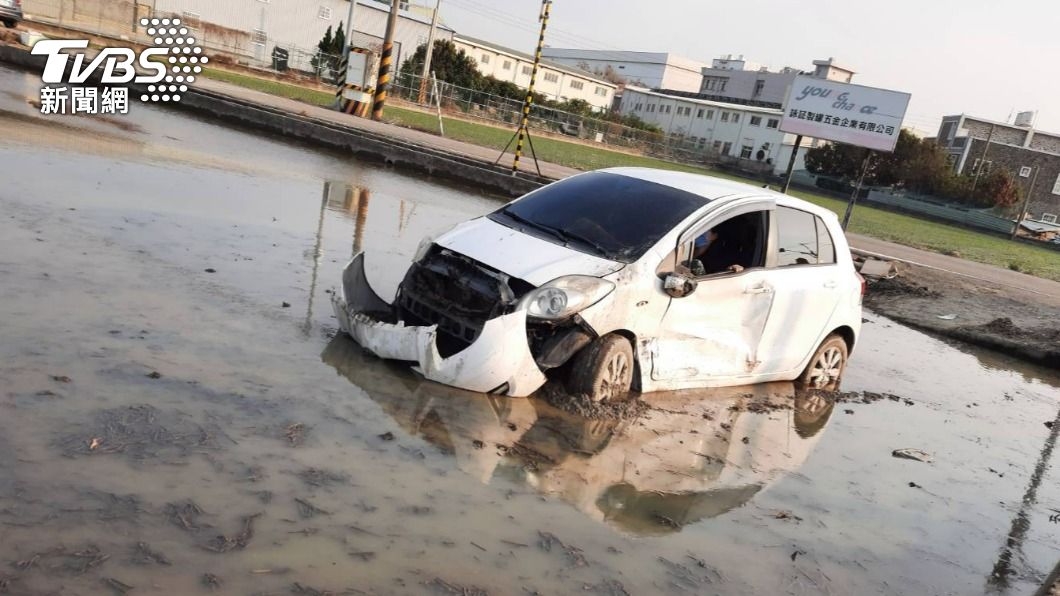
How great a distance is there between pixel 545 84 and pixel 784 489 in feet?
287

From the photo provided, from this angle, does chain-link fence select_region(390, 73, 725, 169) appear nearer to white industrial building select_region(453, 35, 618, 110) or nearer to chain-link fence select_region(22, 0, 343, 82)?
chain-link fence select_region(22, 0, 343, 82)

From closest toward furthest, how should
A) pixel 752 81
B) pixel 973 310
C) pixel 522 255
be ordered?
1. pixel 522 255
2. pixel 973 310
3. pixel 752 81

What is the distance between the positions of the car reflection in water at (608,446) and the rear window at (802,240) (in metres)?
1.42

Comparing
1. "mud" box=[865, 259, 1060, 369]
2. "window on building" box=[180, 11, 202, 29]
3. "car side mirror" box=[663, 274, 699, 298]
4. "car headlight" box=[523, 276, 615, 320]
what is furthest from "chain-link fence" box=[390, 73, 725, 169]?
"car headlight" box=[523, 276, 615, 320]

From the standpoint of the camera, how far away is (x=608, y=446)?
212 inches

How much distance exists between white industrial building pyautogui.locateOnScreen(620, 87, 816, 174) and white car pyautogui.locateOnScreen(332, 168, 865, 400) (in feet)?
210

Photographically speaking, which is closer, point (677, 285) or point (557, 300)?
point (557, 300)

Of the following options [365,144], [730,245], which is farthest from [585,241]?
[365,144]

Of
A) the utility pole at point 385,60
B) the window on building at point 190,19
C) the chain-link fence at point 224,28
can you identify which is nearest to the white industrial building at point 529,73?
the chain-link fence at point 224,28

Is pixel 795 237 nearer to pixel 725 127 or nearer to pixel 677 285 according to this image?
pixel 677 285

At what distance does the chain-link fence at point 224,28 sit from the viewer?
140 feet

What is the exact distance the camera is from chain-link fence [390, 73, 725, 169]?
51531mm

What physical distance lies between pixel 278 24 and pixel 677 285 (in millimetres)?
59488

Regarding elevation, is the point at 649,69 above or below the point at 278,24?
above
